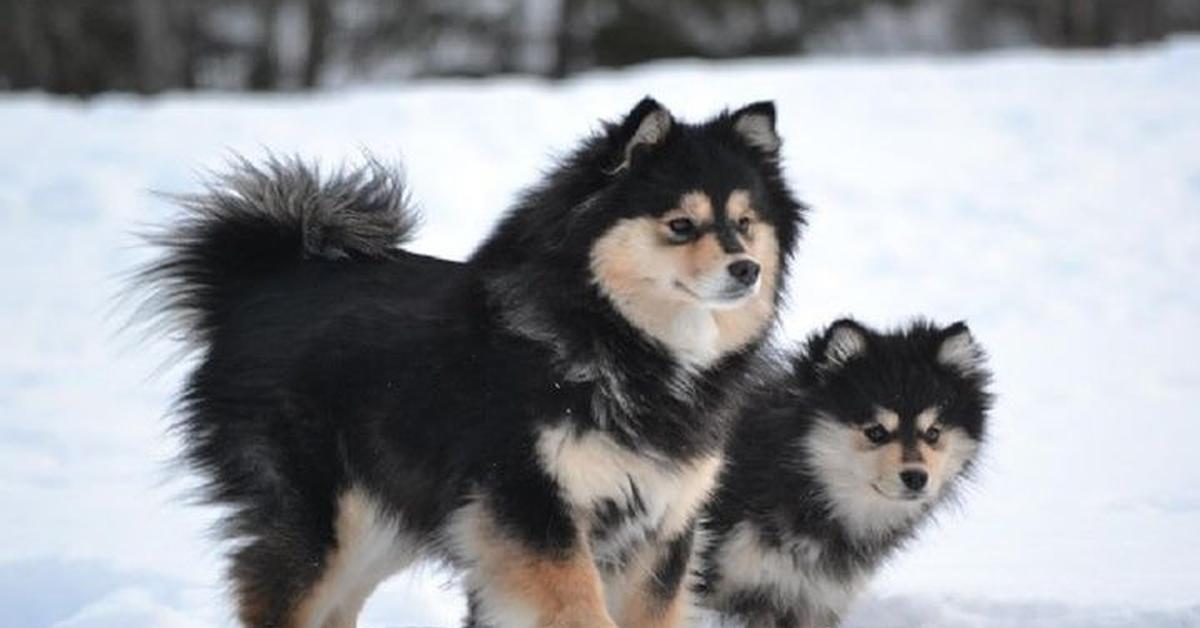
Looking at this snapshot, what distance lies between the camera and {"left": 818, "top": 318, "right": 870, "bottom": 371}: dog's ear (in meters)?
6.78

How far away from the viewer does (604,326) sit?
536cm

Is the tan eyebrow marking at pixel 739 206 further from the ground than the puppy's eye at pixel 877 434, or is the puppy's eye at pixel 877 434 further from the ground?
the tan eyebrow marking at pixel 739 206

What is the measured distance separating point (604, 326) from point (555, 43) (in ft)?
66.2

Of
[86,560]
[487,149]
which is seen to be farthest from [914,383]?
[487,149]

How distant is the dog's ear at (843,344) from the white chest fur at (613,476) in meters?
1.43

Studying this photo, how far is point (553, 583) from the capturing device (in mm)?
5180

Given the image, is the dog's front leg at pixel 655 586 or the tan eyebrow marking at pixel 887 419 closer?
the dog's front leg at pixel 655 586

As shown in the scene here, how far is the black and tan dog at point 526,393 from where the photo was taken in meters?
5.25

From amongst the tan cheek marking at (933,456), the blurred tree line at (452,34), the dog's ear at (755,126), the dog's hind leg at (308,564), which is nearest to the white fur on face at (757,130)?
the dog's ear at (755,126)

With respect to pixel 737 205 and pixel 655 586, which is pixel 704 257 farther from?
pixel 655 586

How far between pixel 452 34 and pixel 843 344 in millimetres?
19211

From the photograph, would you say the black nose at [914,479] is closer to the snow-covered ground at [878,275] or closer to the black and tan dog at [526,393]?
the snow-covered ground at [878,275]

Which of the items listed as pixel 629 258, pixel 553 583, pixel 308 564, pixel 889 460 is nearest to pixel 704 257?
pixel 629 258

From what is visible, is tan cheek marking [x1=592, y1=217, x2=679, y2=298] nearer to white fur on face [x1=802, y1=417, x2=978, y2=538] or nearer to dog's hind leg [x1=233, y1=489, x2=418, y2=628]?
dog's hind leg [x1=233, y1=489, x2=418, y2=628]
